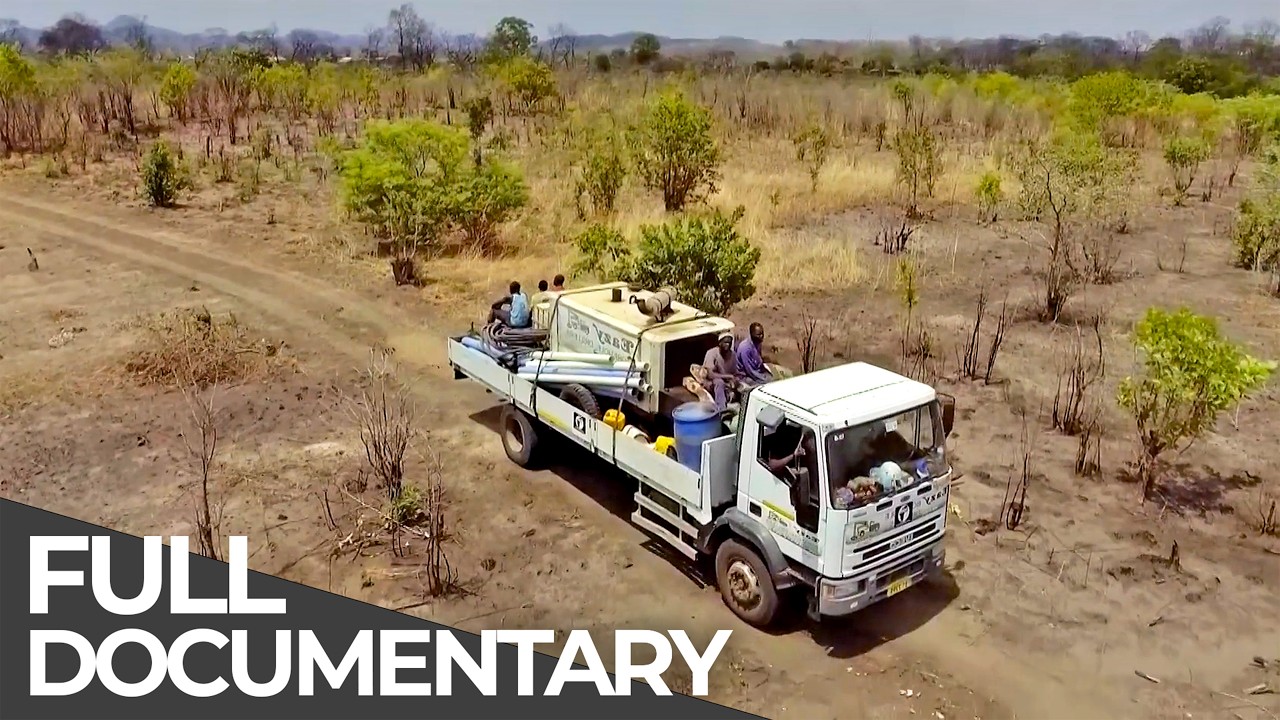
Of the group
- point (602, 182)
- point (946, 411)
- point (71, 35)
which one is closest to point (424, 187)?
point (602, 182)

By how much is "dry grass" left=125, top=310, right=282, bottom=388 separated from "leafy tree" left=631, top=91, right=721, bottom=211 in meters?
11.3

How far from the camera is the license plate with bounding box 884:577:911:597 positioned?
8.19 m

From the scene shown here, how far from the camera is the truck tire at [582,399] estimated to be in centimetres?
1044

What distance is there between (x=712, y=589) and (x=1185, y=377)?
18.2 feet

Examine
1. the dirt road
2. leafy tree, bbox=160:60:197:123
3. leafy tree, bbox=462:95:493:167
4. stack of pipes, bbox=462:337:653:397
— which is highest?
leafy tree, bbox=160:60:197:123

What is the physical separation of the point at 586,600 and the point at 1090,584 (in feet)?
15.6

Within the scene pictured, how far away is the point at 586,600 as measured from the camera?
354 inches

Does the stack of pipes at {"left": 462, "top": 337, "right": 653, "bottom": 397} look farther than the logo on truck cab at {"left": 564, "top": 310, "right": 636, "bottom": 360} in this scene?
No

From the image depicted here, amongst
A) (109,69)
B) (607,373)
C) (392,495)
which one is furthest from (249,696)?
(109,69)

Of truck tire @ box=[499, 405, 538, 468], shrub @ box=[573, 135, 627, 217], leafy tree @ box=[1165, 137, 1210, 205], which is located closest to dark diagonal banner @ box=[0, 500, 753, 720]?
truck tire @ box=[499, 405, 538, 468]

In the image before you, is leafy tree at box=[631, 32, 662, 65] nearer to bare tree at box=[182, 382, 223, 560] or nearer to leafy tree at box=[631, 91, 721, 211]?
leafy tree at box=[631, 91, 721, 211]

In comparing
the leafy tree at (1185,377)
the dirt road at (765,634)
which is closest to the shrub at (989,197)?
the leafy tree at (1185,377)

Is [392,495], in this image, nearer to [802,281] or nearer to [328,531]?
[328,531]

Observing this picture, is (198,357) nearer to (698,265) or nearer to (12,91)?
(698,265)
